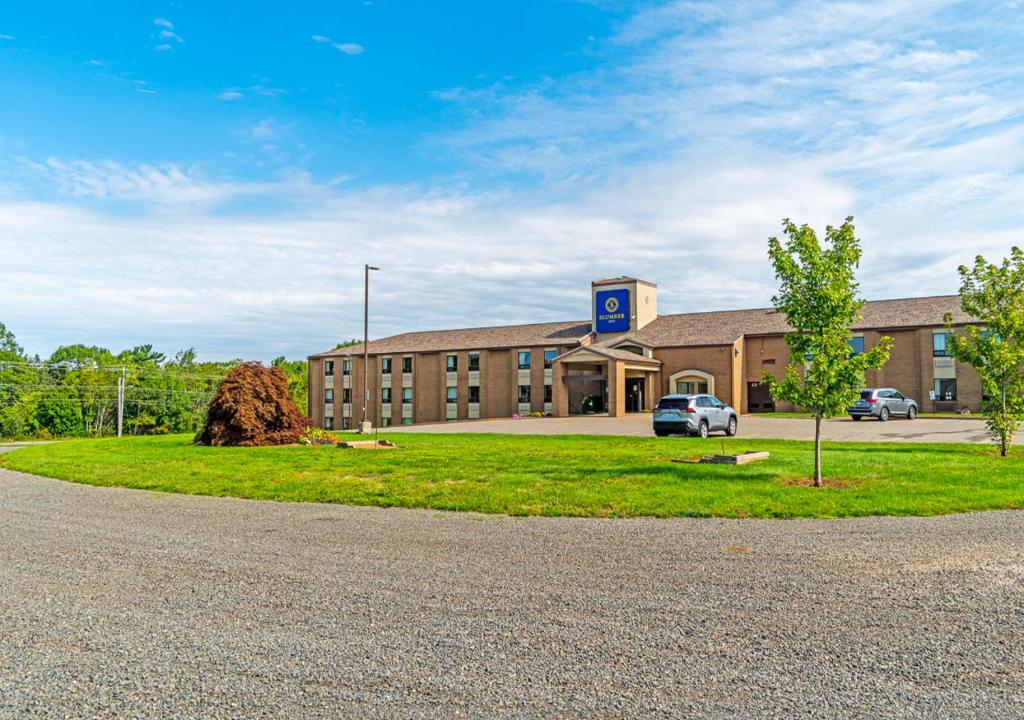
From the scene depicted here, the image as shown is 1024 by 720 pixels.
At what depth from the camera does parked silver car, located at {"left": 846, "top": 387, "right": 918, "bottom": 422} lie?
1452 inches

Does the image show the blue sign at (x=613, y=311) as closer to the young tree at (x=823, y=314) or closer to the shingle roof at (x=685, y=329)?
the shingle roof at (x=685, y=329)

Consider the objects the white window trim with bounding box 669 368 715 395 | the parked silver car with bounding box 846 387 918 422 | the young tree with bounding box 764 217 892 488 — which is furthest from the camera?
the white window trim with bounding box 669 368 715 395

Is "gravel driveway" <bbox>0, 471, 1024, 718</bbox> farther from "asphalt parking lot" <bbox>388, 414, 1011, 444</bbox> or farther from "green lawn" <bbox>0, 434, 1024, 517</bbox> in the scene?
"asphalt parking lot" <bbox>388, 414, 1011, 444</bbox>

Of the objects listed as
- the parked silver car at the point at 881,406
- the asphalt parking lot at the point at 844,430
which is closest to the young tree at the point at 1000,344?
the asphalt parking lot at the point at 844,430

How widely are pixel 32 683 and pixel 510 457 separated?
581 inches

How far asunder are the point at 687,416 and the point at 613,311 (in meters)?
31.6

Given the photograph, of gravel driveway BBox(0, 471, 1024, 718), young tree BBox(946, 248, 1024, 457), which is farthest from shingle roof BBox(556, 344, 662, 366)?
gravel driveway BBox(0, 471, 1024, 718)

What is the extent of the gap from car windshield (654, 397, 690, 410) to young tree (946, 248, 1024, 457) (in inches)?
365

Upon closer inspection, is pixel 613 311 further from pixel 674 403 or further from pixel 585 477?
pixel 585 477

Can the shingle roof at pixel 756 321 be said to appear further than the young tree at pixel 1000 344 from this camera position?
Yes

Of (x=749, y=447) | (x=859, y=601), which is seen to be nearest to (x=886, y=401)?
(x=749, y=447)

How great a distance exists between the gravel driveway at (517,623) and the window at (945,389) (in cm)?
4291

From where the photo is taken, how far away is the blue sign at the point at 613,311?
58.2 m

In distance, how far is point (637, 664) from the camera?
4.71 m
